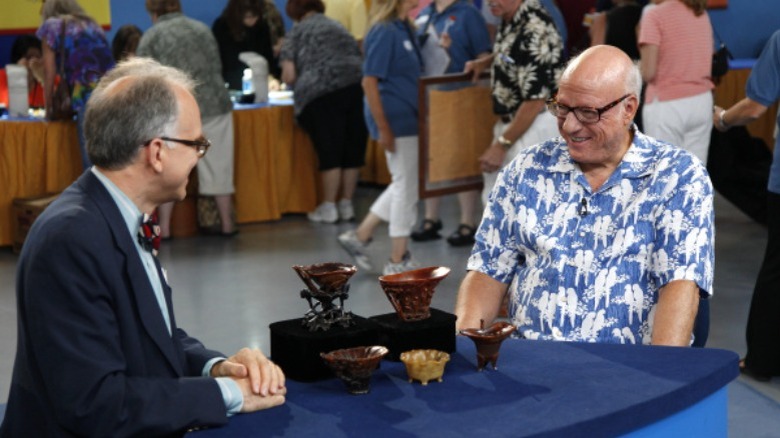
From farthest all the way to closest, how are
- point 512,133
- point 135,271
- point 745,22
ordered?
1. point 745,22
2. point 512,133
3. point 135,271

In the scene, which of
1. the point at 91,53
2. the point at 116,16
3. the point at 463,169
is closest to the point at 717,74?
the point at 463,169

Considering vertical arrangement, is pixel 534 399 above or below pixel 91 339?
below

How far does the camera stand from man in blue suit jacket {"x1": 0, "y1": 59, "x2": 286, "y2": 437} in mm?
1977

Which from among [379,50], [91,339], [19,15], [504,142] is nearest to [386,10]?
[379,50]

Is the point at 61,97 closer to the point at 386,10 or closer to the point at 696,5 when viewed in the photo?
the point at 386,10

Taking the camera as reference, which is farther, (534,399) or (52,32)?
(52,32)

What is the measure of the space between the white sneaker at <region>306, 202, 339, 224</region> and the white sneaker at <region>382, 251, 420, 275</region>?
1436 mm

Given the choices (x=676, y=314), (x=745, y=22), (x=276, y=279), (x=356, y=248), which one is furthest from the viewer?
(x=745, y=22)

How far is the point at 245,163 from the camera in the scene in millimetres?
7457

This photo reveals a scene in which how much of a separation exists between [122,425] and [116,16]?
27.8 feet

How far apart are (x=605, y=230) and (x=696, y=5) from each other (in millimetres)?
3132

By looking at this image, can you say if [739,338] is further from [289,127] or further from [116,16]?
[116,16]

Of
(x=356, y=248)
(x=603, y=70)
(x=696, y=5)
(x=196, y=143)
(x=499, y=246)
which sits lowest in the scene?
(x=356, y=248)

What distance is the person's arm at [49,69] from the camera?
6.68m
